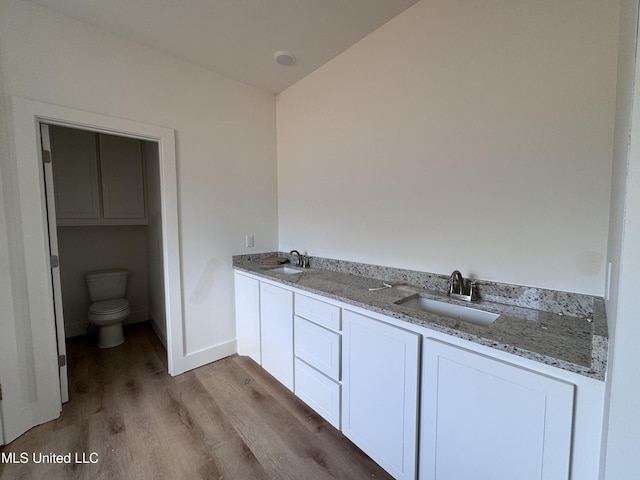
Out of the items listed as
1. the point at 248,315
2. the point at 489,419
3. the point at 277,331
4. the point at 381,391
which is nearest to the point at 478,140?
the point at 489,419

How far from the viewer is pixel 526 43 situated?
1.20 metres

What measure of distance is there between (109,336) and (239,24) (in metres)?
3.12

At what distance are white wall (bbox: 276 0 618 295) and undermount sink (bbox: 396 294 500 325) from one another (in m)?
0.22

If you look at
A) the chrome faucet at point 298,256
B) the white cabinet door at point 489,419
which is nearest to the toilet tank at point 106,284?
the chrome faucet at point 298,256

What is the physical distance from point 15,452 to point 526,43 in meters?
3.43

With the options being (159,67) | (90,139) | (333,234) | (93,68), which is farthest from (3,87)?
(333,234)

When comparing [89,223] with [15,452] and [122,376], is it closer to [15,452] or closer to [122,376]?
[122,376]

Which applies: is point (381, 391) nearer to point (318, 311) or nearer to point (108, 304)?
point (318, 311)

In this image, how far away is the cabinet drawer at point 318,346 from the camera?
1.51 metres

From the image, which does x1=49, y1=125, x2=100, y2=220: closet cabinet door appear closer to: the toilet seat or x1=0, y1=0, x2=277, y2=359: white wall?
the toilet seat

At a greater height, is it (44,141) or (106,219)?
(44,141)

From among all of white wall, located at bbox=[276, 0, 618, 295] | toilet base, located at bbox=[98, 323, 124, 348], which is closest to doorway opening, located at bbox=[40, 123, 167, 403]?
toilet base, located at bbox=[98, 323, 124, 348]

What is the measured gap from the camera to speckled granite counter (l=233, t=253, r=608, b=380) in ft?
2.64

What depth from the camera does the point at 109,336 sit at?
8.82 ft
